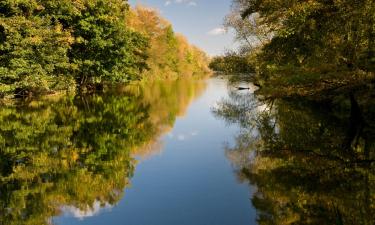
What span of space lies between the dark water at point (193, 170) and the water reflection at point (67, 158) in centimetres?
4

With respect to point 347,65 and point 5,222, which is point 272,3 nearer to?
point 347,65

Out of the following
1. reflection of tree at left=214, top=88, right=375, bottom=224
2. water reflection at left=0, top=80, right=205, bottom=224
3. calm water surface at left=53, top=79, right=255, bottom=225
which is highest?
reflection of tree at left=214, top=88, right=375, bottom=224

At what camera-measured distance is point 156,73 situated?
101562 mm

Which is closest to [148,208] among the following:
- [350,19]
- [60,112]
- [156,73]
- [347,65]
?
[350,19]

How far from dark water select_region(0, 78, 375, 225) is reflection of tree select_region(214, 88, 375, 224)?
31 mm

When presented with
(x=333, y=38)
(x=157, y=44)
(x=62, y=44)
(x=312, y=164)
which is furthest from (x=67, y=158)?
(x=157, y=44)

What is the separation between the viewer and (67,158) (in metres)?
15.8

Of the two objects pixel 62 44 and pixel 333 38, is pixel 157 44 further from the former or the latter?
pixel 333 38

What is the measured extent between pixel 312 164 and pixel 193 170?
4.27 meters

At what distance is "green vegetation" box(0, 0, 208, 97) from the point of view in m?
37.9

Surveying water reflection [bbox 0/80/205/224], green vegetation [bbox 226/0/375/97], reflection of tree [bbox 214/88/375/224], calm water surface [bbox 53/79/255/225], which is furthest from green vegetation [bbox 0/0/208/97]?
reflection of tree [bbox 214/88/375/224]

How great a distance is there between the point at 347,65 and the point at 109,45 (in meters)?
35.0

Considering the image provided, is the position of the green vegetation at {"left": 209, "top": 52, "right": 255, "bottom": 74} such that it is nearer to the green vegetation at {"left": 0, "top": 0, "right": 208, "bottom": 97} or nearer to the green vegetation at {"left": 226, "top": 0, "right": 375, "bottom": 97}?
the green vegetation at {"left": 0, "top": 0, "right": 208, "bottom": 97}

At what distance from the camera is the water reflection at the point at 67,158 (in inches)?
424
